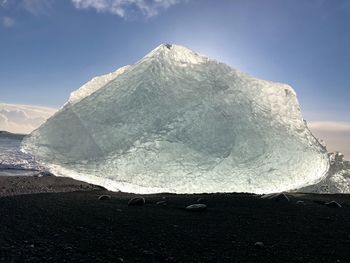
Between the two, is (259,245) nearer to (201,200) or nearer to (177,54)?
(201,200)

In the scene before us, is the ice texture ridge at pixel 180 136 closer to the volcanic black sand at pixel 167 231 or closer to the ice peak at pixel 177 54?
the ice peak at pixel 177 54

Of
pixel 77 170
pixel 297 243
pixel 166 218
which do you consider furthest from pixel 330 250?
pixel 77 170

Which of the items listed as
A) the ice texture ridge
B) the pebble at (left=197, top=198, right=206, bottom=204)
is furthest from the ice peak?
the pebble at (left=197, top=198, right=206, bottom=204)

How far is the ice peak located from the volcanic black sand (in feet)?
14.2

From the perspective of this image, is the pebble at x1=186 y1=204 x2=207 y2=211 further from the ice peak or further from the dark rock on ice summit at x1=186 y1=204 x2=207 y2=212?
the ice peak

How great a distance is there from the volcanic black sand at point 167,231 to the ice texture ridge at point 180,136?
113cm

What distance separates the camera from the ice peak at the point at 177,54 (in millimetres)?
10125

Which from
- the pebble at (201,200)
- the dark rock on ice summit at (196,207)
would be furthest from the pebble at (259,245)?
the pebble at (201,200)

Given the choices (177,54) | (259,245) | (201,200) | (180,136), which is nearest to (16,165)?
(177,54)

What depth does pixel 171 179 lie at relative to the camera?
7875 millimetres

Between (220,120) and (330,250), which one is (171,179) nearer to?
(220,120)

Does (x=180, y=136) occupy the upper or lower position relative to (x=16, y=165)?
upper

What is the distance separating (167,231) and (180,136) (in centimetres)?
381

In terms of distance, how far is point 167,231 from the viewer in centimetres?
469
